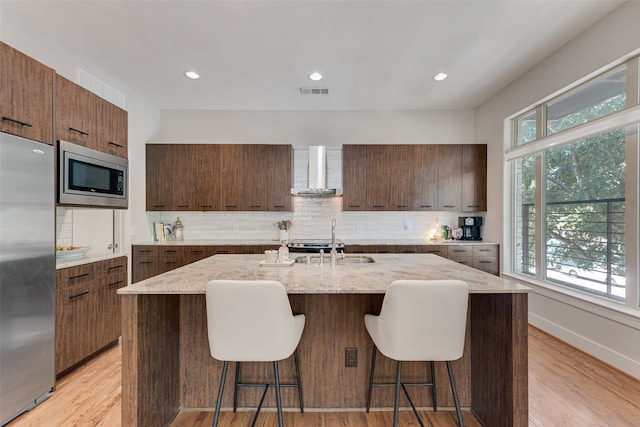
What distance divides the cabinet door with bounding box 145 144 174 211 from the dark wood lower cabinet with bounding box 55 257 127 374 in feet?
4.61

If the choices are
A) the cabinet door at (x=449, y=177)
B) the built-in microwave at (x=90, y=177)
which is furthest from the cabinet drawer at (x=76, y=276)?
the cabinet door at (x=449, y=177)

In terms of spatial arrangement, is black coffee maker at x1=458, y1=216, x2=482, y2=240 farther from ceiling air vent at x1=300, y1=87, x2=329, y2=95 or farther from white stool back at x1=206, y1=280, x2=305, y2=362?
white stool back at x1=206, y1=280, x2=305, y2=362

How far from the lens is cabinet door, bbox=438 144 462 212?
414cm

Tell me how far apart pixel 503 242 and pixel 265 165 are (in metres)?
3.34

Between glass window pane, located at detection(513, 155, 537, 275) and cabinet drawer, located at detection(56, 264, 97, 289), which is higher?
glass window pane, located at detection(513, 155, 537, 275)

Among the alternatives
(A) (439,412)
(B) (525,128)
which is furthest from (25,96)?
(B) (525,128)

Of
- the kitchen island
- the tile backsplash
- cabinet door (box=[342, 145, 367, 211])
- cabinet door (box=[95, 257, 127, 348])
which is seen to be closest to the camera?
the kitchen island

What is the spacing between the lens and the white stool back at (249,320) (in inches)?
51.6

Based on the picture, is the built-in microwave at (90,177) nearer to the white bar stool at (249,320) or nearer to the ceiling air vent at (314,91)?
the white bar stool at (249,320)

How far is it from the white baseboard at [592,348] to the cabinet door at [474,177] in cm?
157

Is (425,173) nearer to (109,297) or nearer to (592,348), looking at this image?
(592,348)

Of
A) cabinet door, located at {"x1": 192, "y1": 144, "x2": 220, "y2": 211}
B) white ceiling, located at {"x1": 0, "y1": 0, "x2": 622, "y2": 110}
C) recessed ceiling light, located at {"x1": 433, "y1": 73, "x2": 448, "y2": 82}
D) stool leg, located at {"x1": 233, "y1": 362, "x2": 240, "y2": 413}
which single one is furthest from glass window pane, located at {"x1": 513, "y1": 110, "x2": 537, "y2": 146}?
cabinet door, located at {"x1": 192, "y1": 144, "x2": 220, "y2": 211}

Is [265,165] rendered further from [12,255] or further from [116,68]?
[12,255]

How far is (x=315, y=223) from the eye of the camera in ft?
14.4
